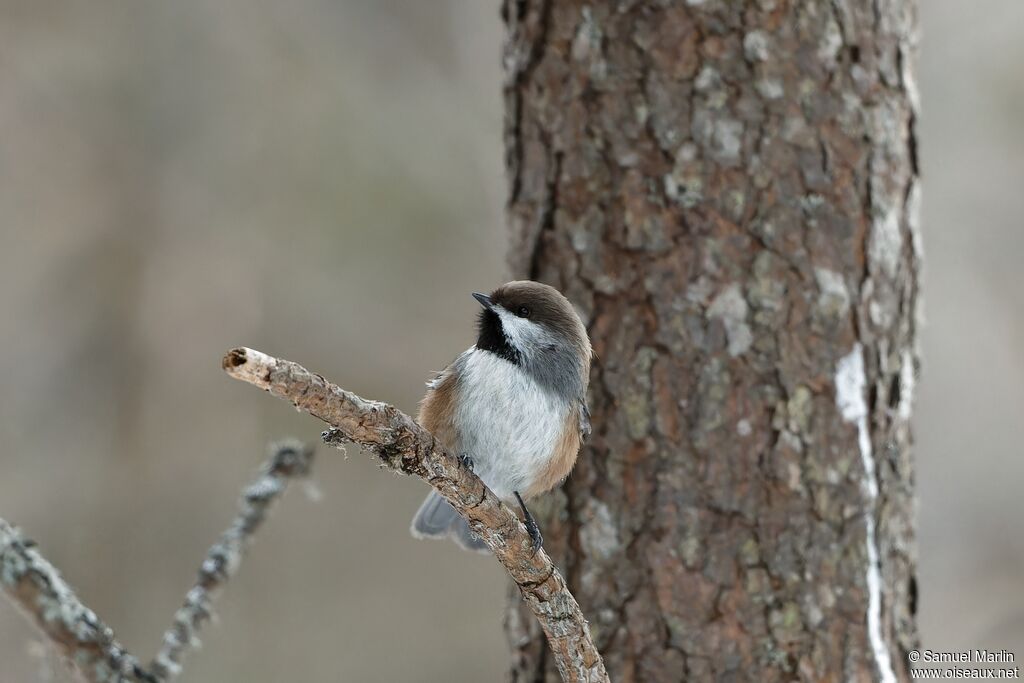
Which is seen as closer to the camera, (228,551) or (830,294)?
(228,551)

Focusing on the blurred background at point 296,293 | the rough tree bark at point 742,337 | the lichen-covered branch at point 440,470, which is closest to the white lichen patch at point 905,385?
the rough tree bark at point 742,337

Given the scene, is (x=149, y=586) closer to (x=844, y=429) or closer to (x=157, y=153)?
(x=157, y=153)

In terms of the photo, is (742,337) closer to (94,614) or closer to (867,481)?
(867,481)

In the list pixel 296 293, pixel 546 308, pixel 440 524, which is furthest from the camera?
pixel 296 293

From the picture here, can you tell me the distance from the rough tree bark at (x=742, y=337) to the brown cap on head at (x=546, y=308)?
17cm

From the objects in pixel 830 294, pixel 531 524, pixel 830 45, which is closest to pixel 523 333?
pixel 531 524

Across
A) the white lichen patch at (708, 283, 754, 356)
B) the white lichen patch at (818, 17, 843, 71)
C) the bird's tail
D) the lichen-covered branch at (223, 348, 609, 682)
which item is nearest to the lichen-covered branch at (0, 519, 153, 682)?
the lichen-covered branch at (223, 348, 609, 682)

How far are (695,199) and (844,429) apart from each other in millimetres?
688

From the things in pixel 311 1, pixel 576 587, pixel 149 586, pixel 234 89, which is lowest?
pixel 149 586

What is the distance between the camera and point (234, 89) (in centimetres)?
551

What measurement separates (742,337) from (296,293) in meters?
3.63

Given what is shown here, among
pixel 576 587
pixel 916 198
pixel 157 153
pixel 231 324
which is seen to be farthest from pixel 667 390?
pixel 157 153

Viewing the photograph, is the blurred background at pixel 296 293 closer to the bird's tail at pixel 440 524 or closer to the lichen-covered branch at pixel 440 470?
the bird's tail at pixel 440 524

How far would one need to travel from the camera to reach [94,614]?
1.94 metres
